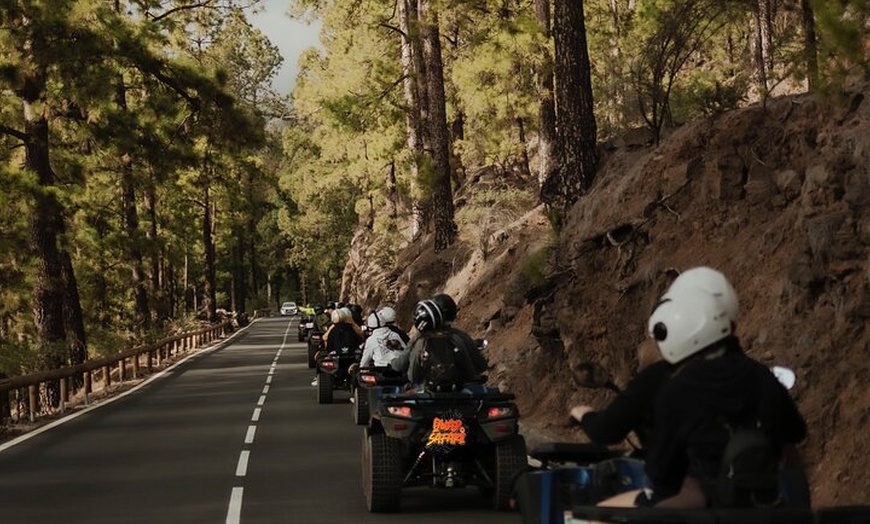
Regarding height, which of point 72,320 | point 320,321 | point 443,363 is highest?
point 72,320

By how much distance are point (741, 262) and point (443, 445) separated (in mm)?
5639

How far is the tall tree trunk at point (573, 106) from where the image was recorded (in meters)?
23.1

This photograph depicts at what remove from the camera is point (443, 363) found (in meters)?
13.4

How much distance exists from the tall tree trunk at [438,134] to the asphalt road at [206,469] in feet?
33.0

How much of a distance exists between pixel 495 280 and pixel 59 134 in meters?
14.9

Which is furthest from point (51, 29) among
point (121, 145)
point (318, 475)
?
point (318, 475)

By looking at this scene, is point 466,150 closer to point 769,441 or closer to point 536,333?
point 536,333

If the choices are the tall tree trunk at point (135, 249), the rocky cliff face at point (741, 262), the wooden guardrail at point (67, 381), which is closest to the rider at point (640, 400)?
the rocky cliff face at point (741, 262)

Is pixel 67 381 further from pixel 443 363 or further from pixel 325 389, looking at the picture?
pixel 443 363

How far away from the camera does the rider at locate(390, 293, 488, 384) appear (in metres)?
13.5

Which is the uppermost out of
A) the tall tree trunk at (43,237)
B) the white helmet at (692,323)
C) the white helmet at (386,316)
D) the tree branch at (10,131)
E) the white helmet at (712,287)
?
the tree branch at (10,131)

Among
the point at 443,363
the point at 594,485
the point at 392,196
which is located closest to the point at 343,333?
the point at 443,363

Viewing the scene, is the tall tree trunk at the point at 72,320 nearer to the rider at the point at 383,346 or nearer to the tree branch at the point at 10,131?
the tree branch at the point at 10,131

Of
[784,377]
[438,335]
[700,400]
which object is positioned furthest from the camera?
[438,335]
